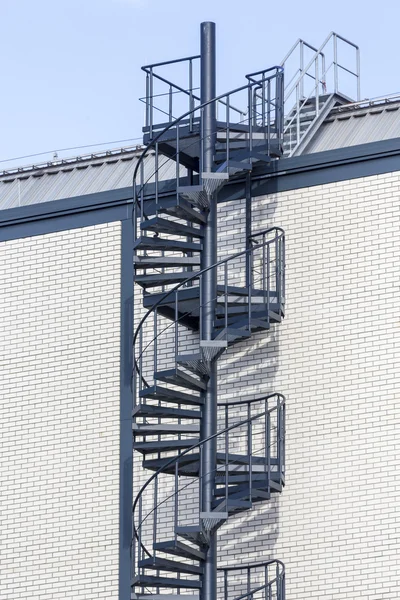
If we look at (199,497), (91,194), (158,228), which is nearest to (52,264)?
(91,194)

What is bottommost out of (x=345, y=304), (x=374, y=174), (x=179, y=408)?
(x=179, y=408)

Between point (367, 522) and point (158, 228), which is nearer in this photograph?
point (367, 522)

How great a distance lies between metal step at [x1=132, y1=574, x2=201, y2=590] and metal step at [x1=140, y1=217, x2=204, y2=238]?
14.5 ft

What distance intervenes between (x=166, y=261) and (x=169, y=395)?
5.76 ft

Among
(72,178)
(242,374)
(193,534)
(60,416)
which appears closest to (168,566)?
(193,534)

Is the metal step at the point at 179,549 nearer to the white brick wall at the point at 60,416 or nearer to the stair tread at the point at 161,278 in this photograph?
the white brick wall at the point at 60,416

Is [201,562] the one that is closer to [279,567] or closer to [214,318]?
[279,567]

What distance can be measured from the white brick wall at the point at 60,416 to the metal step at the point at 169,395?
4.66ft

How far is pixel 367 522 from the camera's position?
65.2 feet

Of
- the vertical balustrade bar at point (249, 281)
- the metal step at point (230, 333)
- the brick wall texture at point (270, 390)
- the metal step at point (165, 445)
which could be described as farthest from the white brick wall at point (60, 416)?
the metal step at point (230, 333)

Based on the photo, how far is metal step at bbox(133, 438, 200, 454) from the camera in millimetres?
20844

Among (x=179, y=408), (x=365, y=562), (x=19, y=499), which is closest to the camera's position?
(x=365, y=562)

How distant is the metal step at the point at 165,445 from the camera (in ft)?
68.4

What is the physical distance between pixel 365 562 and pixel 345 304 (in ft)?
10.8
